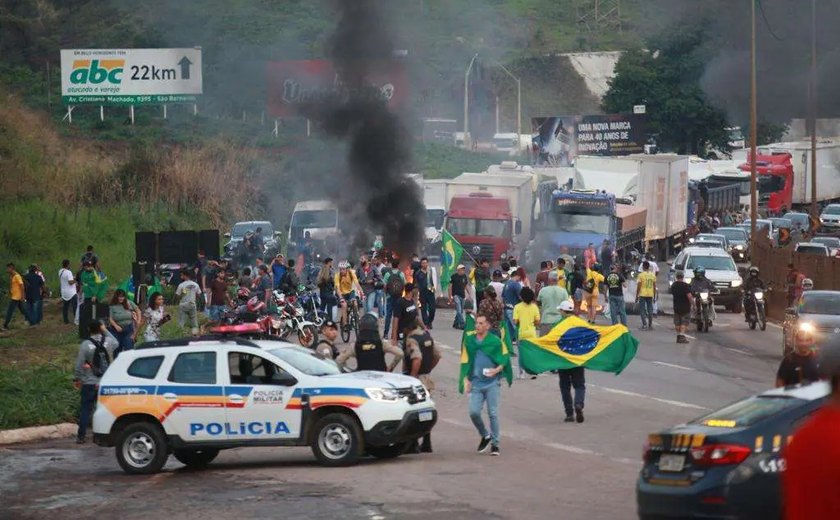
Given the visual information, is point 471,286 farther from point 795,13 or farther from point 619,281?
point 795,13

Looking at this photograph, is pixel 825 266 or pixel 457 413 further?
pixel 825 266

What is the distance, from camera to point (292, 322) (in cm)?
2822

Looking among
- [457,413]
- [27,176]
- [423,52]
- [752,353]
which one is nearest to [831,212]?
[423,52]

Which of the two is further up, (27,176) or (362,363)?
(27,176)

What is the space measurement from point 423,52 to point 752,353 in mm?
56364

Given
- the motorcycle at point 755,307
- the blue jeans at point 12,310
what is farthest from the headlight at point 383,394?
the motorcycle at point 755,307

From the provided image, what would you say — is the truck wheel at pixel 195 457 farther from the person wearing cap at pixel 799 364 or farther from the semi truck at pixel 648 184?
the semi truck at pixel 648 184

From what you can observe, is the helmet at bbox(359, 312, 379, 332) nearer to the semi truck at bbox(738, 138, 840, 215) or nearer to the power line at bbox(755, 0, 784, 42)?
the power line at bbox(755, 0, 784, 42)

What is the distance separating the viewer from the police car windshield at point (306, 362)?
1600cm

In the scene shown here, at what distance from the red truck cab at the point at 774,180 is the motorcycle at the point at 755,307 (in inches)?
1635

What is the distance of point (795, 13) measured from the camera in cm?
7369

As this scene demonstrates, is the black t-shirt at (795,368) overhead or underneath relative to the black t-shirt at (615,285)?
underneath

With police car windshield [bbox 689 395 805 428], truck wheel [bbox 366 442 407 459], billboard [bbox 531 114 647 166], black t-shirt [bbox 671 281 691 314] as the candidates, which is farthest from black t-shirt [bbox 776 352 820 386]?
billboard [bbox 531 114 647 166]

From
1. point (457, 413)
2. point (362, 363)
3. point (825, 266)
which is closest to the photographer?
point (362, 363)
